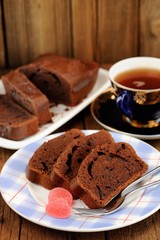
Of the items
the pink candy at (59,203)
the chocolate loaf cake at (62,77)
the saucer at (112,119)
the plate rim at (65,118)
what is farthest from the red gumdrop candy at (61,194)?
the chocolate loaf cake at (62,77)

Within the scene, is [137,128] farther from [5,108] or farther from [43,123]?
[5,108]

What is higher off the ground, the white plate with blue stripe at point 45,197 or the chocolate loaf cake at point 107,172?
the chocolate loaf cake at point 107,172

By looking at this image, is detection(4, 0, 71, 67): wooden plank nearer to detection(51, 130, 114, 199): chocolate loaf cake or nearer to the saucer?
the saucer

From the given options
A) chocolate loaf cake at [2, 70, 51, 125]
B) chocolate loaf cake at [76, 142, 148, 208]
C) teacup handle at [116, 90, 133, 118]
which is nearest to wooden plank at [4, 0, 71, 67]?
chocolate loaf cake at [2, 70, 51, 125]

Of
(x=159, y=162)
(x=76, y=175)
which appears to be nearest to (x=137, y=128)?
(x=159, y=162)

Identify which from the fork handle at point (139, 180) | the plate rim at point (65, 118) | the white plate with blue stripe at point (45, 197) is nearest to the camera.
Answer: the white plate with blue stripe at point (45, 197)

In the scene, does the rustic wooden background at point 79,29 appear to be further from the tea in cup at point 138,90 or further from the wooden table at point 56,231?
the wooden table at point 56,231

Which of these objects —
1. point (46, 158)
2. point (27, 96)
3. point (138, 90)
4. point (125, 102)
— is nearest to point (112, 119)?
point (125, 102)
